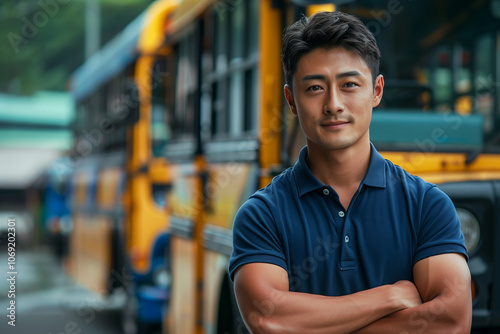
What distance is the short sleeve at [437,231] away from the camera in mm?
1970

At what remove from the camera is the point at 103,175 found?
969 cm

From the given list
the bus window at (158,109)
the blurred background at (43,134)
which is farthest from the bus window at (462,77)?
the blurred background at (43,134)

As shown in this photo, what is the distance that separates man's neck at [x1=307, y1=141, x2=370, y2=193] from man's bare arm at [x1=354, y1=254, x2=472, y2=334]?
0.27 m

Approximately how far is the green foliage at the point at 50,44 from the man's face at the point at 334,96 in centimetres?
1629

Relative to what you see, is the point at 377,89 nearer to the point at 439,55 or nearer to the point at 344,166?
the point at 344,166

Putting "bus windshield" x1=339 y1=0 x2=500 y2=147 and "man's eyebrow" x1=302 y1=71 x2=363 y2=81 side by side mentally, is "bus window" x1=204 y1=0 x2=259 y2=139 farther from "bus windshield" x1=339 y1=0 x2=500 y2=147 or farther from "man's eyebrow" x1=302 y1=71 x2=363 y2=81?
"man's eyebrow" x1=302 y1=71 x2=363 y2=81

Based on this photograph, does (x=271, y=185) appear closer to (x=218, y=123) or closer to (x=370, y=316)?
(x=370, y=316)

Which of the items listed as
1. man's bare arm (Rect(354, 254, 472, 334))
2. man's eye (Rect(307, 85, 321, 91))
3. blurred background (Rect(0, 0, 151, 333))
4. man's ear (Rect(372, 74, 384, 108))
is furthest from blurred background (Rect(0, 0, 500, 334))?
man's bare arm (Rect(354, 254, 472, 334))

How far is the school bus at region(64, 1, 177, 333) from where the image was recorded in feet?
24.2

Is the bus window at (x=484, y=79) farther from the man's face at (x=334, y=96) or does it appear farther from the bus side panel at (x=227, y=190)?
the man's face at (x=334, y=96)

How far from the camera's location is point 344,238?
76.9 inches

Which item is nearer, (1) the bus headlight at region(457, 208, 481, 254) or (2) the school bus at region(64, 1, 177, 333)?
(1) the bus headlight at region(457, 208, 481, 254)

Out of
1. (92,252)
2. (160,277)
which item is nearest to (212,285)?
(160,277)

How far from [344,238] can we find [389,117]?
1.71 meters
